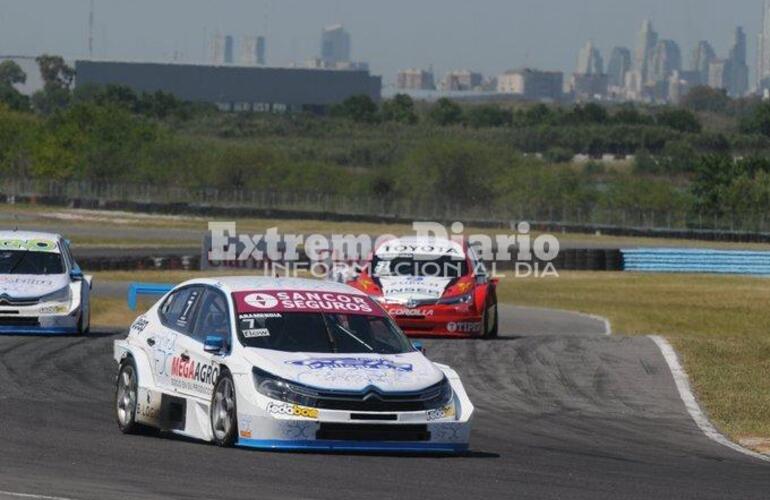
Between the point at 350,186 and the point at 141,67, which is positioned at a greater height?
the point at 141,67

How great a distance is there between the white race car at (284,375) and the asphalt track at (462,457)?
16 centimetres

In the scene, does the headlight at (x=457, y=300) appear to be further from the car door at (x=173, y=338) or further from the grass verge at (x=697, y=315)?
the car door at (x=173, y=338)

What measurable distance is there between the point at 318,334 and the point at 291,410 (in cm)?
100

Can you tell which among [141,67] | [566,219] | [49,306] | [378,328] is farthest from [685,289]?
[141,67]

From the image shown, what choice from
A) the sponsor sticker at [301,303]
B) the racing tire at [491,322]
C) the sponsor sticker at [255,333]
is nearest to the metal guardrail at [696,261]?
the racing tire at [491,322]

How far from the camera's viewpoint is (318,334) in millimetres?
11445

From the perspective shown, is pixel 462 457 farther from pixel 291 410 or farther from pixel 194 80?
pixel 194 80

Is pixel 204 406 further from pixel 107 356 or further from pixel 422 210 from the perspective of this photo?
pixel 422 210

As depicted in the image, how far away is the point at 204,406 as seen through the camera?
1124cm

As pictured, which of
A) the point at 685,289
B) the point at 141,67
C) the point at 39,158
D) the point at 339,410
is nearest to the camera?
the point at 339,410

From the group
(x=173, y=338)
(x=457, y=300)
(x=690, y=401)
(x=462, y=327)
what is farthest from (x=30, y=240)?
(x=173, y=338)

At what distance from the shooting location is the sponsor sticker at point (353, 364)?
1088 centimetres

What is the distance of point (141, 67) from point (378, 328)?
189 meters

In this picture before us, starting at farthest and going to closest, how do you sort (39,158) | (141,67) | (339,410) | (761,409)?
(141,67) → (39,158) → (761,409) → (339,410)
